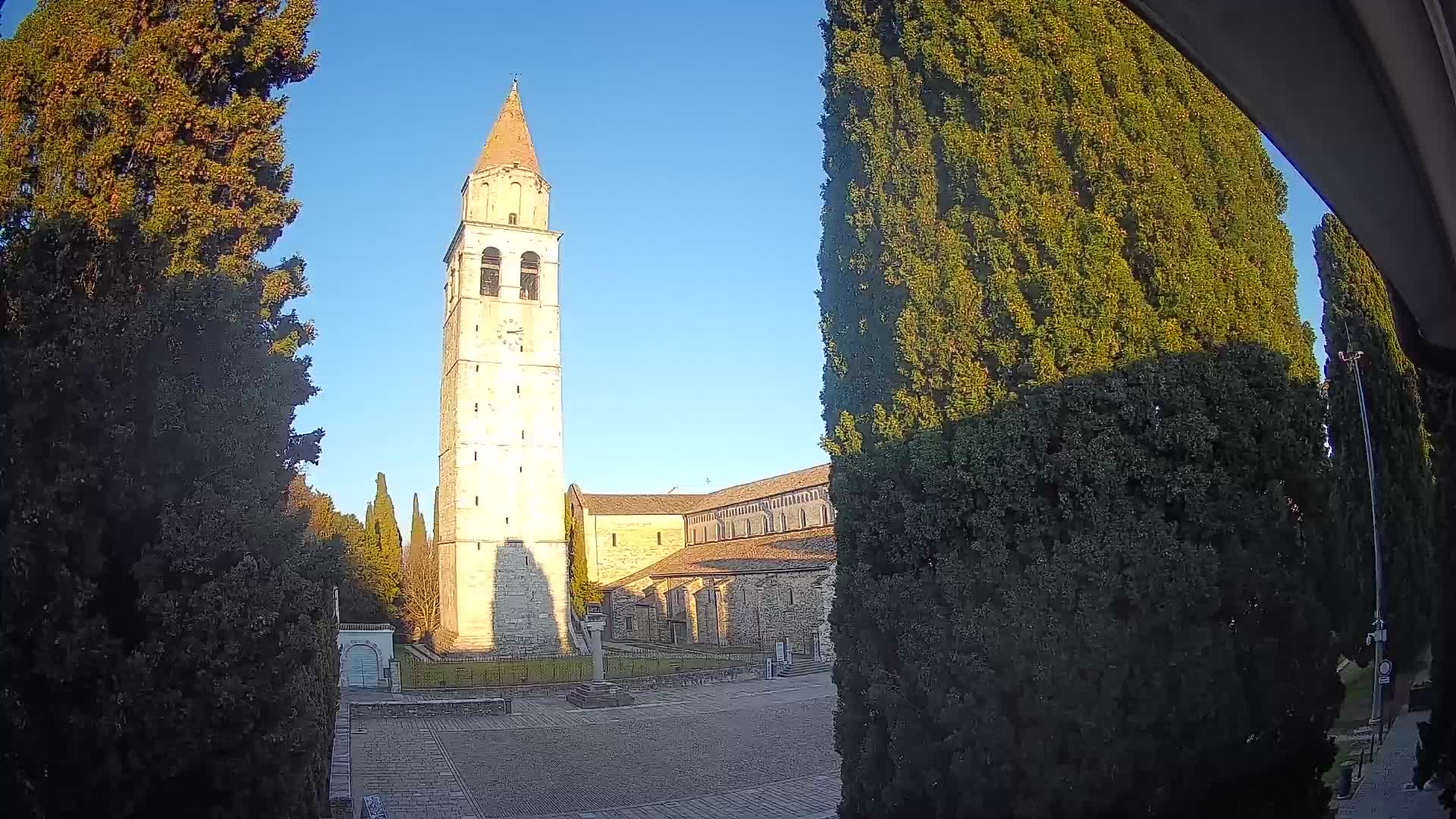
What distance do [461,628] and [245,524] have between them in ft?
104

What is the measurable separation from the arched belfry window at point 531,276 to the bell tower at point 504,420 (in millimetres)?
47

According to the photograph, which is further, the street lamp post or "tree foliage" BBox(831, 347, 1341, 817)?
the street lamp post

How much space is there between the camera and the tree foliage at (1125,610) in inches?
212

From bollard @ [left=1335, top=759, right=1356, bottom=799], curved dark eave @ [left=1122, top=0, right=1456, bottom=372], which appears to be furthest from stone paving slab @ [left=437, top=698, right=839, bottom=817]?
curved dark eave @ [left=1122, top=0, right=1456, bottom=372]

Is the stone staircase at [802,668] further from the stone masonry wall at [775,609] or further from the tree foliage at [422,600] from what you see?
the tree foliage at [422,600]

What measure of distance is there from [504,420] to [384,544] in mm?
10791

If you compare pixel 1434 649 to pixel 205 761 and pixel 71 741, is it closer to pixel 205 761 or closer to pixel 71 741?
pixel 205 761

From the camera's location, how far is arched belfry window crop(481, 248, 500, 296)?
1506 inches

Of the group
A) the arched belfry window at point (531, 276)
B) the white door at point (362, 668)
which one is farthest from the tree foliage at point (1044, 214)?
the arched belfry window at point (531, 276)

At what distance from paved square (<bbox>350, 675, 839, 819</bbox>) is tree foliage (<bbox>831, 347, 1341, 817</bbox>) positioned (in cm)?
652

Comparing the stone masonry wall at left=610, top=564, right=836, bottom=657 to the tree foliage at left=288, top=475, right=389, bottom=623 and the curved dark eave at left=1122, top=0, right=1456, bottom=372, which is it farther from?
the curved dark eave at left=1122, top=0, right=1456, bottom=372

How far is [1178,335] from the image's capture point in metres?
5.96

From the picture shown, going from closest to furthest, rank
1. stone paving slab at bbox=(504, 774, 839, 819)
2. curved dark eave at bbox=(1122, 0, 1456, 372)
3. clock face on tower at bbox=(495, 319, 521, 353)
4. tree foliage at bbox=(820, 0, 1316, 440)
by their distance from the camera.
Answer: curved dark eave at bbox=(1122, 0, 1456, 372) → tree foliage at bbox=(820, 0, 1316, 440) → stone paving slab at bbox=(504, 774, 839, 819) → clock face on tower at bbox=(495, 319, 521, 353)

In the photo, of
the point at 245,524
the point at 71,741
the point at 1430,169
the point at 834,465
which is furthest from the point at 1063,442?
the point at 71,741
